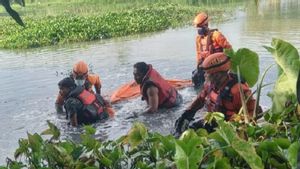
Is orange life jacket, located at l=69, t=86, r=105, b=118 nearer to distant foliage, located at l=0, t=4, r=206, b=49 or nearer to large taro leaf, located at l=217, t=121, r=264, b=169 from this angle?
large taro leaf, located at l=217, t=121, r=264, b=169

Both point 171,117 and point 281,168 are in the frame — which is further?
point 171,117

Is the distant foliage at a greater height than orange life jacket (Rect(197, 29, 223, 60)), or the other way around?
orange life jacket (Rect(197, 29, 223, 60))

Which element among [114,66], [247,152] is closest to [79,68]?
[114,66]

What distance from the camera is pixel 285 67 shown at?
8.14ft

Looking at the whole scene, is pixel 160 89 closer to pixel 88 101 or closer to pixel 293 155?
pixel 88 101

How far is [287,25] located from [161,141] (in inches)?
548

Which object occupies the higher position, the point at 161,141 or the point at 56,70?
the point at 161,141

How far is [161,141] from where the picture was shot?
7.95 ft

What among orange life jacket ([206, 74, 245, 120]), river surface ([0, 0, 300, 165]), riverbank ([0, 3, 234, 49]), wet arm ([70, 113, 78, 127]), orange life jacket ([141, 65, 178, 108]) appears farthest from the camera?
riverbank ([0, 3, 234, 49])

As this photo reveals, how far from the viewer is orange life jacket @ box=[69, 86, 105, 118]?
676 centimetres

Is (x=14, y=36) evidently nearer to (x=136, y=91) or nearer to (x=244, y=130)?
(x=136, y=91)

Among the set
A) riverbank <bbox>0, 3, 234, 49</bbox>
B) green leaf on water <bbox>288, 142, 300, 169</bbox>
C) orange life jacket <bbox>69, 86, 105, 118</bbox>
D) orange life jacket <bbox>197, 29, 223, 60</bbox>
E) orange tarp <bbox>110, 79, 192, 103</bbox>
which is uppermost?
green leaf on water <bbox>288, 142, 300, 169</bbox>

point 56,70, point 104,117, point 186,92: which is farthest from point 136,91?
point 56,70

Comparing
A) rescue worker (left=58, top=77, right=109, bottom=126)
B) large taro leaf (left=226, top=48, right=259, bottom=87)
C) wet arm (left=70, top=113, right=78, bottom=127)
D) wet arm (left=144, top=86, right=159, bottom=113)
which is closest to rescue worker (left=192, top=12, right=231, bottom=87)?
wet arm (left=144, top=86, right=159, bottom=113)
